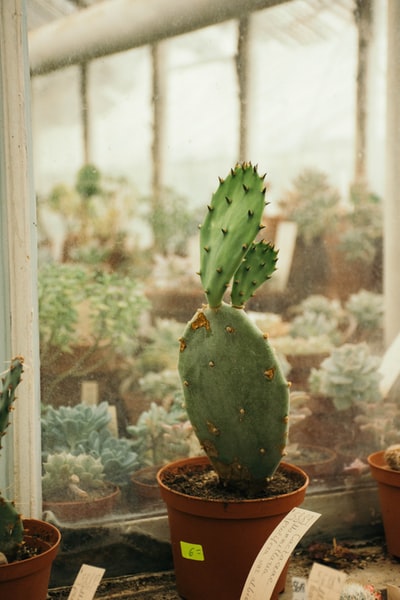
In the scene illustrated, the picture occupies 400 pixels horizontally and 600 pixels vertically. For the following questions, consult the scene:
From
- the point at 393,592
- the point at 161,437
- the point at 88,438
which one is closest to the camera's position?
the point at 393,592

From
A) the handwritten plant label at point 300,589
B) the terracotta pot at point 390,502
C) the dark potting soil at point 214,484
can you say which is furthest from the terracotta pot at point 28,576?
the terracotta pot at point 390,502

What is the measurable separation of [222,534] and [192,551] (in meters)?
0.09

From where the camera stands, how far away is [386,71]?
2.36m

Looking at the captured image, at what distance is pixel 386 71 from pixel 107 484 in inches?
61.6

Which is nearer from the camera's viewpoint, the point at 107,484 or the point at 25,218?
the point at 25,218

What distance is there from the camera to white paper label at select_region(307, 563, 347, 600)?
1358mm

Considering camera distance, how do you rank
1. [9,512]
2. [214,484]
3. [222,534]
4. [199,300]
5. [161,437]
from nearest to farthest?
[9,512] < [222,534] < [214,484] < [161,437] < [199,300]

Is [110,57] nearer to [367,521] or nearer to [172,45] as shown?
[172,45]

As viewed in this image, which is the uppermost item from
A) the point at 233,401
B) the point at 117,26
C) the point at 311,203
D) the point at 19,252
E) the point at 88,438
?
the point at 117,26

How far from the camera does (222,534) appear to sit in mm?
1559

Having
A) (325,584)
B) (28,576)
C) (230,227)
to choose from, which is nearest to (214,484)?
(325,584)

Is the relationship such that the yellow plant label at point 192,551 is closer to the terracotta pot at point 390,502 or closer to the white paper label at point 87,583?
the white paper label at point 87,583

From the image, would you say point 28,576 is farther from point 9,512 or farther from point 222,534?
point 222,534

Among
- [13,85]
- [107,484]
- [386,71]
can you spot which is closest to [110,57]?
[13,85]
